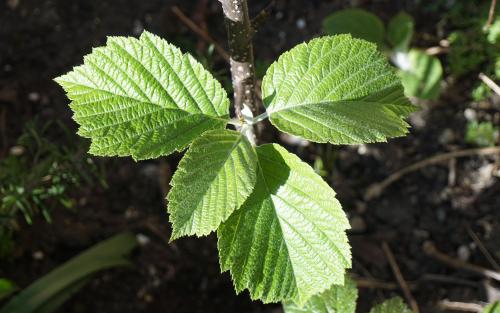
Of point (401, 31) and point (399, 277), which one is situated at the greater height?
point (401, 31)

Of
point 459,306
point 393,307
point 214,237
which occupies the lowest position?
point 459,306

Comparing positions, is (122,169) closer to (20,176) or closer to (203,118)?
(20,176)

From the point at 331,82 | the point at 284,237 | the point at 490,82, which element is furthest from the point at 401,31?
the point at 284,237

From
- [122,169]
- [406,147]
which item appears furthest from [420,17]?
[122,169]

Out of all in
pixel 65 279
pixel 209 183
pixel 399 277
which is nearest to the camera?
pixel 209 183

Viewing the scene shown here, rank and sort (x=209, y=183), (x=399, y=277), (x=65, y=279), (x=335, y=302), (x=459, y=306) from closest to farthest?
(x=209, y=183)
(x=335, y=302)
(x=65, y=279)
(x=459, y=306)
(x=399, y=277)

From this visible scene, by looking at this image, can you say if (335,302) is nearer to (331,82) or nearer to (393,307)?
(393,307)
